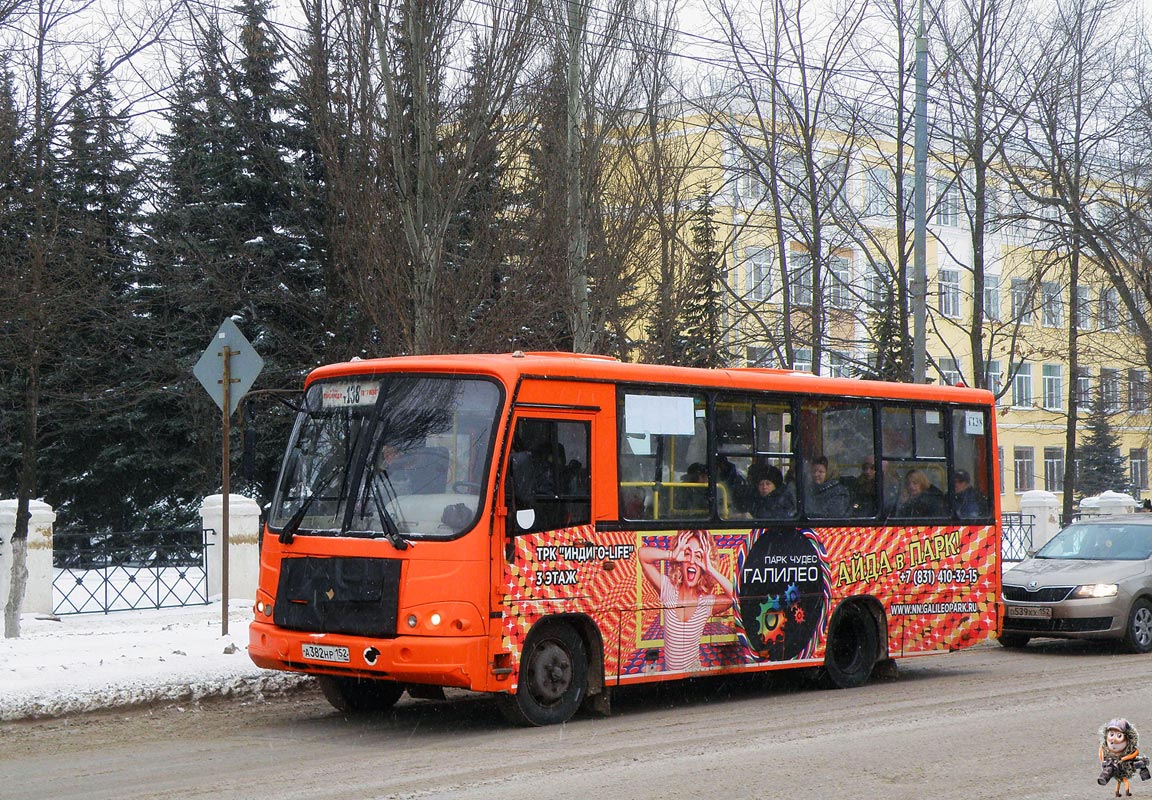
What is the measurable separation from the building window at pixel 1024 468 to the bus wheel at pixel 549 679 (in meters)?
58.0

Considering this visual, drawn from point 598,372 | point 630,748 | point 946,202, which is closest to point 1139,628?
point 598,372

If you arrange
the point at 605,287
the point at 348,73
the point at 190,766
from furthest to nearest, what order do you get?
the point at 605,287 → the point at 348,73 → the point at 190,766

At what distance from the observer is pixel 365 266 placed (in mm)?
20094

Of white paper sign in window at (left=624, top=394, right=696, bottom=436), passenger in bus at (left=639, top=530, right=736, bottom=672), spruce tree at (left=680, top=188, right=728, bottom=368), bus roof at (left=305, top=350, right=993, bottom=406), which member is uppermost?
spruce tree at (left=680, top=188, right=728, bottom=368)

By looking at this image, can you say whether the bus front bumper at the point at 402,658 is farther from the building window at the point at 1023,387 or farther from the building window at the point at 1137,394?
the building window at the point at 1023,387

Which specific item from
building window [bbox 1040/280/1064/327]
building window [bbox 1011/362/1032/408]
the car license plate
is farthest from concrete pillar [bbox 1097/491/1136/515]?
building window [bbox 1011/362/1032/408]

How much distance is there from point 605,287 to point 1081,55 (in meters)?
12.9

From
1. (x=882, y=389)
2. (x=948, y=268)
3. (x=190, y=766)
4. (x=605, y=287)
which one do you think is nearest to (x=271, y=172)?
(x=605, y=287)

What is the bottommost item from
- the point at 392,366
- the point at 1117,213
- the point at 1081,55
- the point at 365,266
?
the point at 392,366

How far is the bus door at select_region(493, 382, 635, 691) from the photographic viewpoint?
10367 mm

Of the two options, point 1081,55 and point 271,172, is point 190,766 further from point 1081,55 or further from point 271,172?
point 1081,55

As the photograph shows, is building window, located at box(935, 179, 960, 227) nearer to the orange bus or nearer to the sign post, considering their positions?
the orange bus

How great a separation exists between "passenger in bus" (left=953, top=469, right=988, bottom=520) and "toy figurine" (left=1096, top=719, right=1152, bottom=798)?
7453 millimetres

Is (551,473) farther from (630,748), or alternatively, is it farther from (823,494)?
(823,494)
